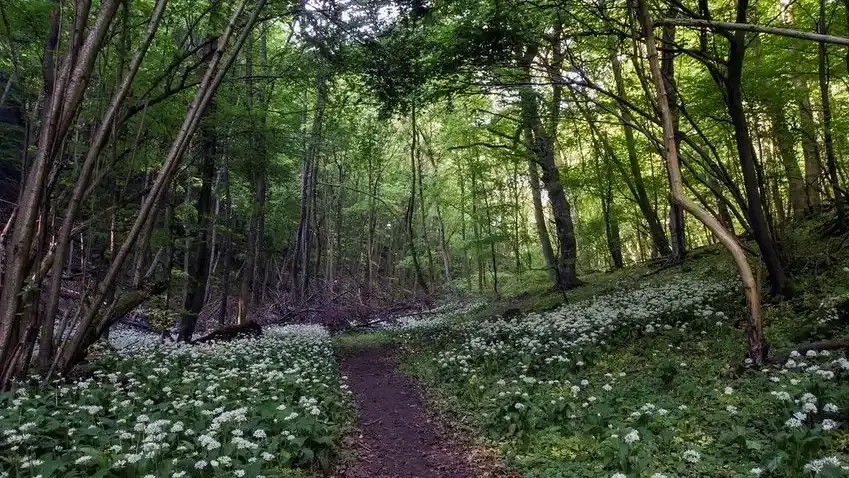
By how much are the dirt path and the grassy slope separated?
44 centimetres

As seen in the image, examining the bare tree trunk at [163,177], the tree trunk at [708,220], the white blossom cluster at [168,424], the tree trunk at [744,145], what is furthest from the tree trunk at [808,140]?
the white blossom cluster at [168,424]

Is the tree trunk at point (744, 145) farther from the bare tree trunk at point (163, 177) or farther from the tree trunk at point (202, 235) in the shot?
the tree trunk at point (202, 235)

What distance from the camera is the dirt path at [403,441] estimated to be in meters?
6.33

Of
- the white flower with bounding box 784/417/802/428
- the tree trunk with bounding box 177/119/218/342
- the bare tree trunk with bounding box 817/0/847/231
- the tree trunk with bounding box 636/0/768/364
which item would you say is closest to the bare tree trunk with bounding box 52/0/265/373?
the tree trunk with bounding box 636/0/768/364

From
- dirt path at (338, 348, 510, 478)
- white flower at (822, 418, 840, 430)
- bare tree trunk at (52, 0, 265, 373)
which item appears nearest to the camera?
white flower at (822, 418, 840, 430)

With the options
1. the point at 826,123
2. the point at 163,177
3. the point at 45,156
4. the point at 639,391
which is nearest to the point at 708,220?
the point at 639,391

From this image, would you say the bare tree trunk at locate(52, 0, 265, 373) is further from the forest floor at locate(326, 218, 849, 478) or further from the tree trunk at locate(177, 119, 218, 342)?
the tree trunk at locate(177, 119, 218, 342)

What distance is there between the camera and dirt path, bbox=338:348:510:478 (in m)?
6.33

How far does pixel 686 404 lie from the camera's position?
6.58 metres

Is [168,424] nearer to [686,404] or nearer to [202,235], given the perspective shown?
[686,404]

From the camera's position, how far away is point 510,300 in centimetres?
2370

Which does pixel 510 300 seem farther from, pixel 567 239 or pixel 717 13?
pixel 717 13

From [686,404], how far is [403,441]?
400 centimetres

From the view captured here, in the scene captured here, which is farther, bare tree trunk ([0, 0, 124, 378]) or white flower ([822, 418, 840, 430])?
bare tree trunk ([0, 0, 124, 378])
